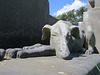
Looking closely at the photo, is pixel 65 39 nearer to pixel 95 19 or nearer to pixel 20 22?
pixel 95 19

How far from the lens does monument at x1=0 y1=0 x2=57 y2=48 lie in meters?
5.12

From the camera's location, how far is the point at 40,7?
7.72 m

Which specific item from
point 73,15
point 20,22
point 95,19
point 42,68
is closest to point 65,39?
point 42,68

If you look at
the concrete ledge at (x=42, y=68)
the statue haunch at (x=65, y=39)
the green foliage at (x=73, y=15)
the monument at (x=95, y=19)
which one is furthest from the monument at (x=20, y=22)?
the green foliage at (x=73, y=15)

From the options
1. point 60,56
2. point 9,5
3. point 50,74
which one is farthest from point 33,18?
point 50,74

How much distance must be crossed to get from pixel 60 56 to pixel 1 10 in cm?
326

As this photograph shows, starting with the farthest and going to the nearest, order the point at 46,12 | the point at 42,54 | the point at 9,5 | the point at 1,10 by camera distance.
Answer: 1. the point at 46,12
2. the point at 9,5
3. the point at 1,10
4. the point at 42,54

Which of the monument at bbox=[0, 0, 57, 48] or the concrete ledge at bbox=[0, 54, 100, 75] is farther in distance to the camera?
the monument at bbox=[0, 0, 57, 48]

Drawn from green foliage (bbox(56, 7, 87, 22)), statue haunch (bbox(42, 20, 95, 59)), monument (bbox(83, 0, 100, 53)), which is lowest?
statue haunch (bbox(42, 20, 95, 59))

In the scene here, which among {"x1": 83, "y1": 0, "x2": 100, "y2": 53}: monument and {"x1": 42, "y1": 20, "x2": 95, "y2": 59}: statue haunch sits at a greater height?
{"x1": 83, "y1": 0, "x2": 100, "y2": 53}: monument

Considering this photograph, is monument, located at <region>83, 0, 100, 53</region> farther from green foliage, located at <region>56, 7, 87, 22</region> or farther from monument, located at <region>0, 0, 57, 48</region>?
green foliage, located at <region>56, 7, 87, 22</region>

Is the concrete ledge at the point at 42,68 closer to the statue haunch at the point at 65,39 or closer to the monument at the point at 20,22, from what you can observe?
the statue haunch at the point at 65,39

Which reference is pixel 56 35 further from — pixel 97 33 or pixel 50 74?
pixel 97 33

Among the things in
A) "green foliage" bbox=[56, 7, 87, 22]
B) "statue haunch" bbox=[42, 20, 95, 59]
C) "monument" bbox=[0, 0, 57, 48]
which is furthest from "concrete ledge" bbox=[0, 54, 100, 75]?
"green foliage" bbox=[56, 7, 87, 22]
